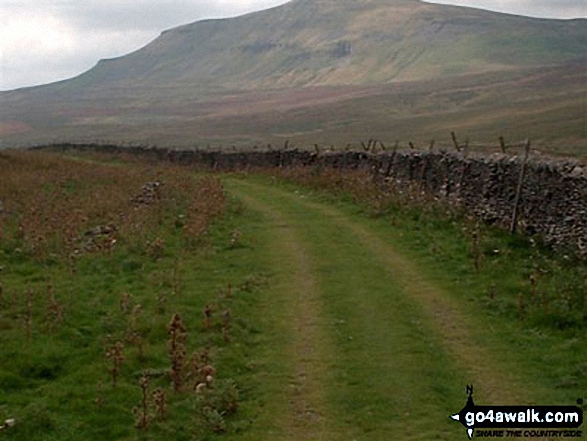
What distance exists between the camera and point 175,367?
37.4ft

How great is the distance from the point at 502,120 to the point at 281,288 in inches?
3610

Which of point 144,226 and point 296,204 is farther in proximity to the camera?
point 296,204

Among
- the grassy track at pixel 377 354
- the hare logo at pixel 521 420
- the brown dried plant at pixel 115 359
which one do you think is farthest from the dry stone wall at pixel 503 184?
the brown dried plant at pixel 115 359

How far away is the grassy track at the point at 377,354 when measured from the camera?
10.0 metres

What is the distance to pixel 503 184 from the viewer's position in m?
22.2

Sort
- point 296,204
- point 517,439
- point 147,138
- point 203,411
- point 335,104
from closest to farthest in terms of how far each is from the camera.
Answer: point 517,439 < point 203,411 < point 296,204 < point 147,138 < point 335,104

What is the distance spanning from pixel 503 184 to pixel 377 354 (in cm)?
1099

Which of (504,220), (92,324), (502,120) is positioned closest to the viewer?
(92,324)

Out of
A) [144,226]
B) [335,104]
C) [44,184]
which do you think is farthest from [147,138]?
[144,226]

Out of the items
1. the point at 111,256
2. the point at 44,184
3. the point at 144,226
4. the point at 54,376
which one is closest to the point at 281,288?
the point at 111,256

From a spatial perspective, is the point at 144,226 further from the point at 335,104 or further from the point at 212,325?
the point at 335,104

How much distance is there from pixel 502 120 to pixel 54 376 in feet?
318

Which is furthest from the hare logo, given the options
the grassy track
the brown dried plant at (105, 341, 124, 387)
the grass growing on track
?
the brown dried plant at (105, 341, 124, 387)

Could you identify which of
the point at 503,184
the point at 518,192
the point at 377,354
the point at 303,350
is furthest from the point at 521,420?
the point at 503,184
